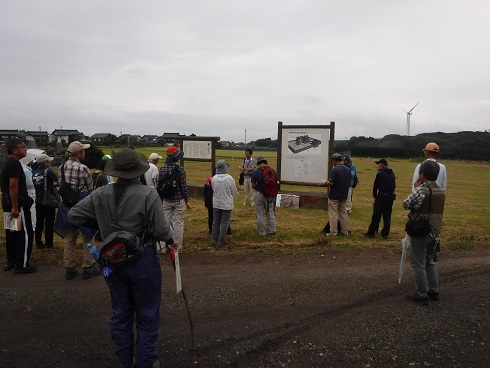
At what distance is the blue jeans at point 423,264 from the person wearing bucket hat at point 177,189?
3880 millimetres

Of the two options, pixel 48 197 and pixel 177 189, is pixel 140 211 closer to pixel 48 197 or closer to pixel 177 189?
pixel 177 189

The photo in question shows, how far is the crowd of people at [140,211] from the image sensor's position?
10.3 feet

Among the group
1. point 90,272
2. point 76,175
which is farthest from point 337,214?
point 76,175

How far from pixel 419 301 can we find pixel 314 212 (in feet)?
22.4

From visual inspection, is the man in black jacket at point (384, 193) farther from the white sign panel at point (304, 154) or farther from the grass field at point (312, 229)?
the white sign panel at point (304, 154)

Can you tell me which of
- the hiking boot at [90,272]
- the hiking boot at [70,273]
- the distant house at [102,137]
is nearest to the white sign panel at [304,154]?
the hiking boot at [90,272]

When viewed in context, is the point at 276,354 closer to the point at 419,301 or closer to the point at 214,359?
the point at 214,359

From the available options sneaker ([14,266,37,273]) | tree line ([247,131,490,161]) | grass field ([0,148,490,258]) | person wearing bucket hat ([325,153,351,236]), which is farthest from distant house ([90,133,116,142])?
sneaker ([14,266,37,273])

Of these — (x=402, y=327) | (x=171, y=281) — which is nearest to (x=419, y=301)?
(x=402, y=327)

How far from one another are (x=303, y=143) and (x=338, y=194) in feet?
12.8

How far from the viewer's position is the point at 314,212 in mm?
11508

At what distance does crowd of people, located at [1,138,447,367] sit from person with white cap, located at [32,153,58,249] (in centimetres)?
2

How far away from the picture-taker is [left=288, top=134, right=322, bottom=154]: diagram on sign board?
11604mm

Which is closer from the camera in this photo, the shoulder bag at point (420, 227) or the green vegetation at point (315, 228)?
the shoulder bag at point (420, 227)
